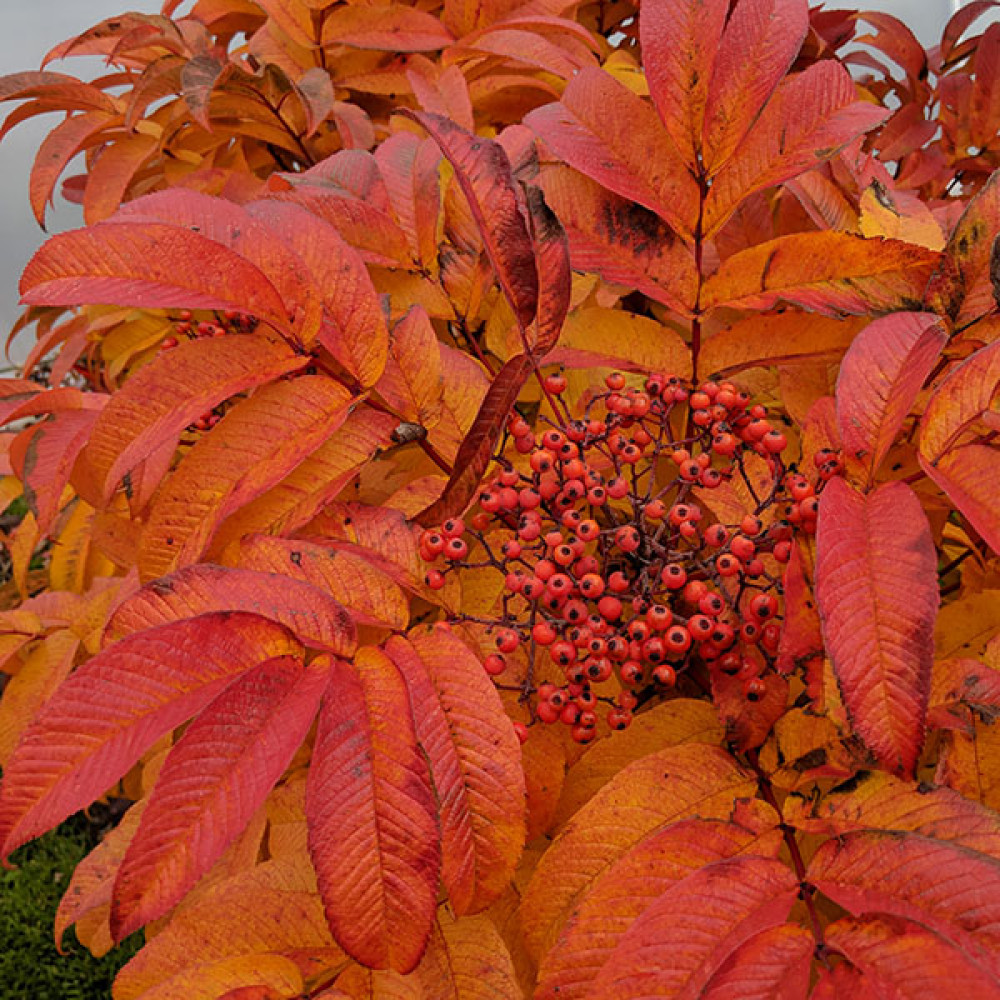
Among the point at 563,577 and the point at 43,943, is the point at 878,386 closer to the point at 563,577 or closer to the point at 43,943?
the point at 563,577

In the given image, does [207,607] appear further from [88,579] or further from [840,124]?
[88,579]

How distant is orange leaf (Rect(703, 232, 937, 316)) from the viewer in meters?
0.69

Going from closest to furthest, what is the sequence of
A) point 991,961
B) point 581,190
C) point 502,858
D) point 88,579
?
point 991,961 < point 502,858 < point 581,190 < point 88,579

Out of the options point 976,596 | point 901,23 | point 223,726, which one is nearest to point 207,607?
point 223,726

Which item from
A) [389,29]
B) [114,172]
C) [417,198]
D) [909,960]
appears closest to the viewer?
[909,960]

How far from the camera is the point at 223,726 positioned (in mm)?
503

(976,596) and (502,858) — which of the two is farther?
(976,596)

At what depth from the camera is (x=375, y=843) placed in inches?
19.3

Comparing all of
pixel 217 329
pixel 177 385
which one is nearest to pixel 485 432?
pixel 177 385

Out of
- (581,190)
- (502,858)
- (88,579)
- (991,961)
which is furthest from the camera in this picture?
(88,579)

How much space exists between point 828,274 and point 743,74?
162 millimetres

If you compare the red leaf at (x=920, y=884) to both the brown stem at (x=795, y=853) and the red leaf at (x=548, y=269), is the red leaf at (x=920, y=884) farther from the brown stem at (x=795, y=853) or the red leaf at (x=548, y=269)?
the red leaf at (x=548, y=269)

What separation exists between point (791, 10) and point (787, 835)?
1.95 feet

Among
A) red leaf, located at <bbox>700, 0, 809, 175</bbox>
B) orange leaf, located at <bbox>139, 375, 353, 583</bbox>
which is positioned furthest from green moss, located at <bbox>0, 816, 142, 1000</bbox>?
red leaf, located at <bbox>700, 0, 809, 175</bbox>
